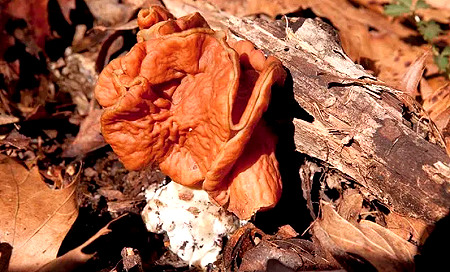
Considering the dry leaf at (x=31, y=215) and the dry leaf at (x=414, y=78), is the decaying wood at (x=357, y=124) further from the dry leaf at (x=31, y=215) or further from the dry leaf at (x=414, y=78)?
the dry leaf at (x=31, y=215)

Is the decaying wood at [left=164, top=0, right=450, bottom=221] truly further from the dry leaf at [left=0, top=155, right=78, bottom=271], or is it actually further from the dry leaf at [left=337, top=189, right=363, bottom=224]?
the dry leaf at [left=0, top=155, right=78, bottom=271]

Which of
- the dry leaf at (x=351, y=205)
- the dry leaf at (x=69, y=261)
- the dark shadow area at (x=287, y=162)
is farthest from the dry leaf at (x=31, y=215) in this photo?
the dry leaf at (x=351, y=205)

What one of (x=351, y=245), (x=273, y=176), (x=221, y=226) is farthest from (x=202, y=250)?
(x=351, y=245)

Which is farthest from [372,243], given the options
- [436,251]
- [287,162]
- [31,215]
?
[31,215]

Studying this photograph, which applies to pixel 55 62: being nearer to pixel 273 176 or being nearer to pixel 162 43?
pixel 162 43

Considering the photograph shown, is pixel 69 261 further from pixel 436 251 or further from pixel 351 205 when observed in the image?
pixel 436 251

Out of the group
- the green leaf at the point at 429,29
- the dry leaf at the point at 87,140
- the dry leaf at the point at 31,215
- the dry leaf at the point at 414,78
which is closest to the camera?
the dry leaf at the point at 31,215

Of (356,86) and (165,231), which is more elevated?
(356,86)
